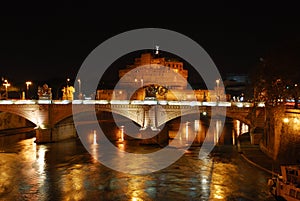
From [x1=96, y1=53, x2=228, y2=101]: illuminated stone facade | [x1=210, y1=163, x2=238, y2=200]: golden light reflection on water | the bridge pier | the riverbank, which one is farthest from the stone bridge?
[x1=96, y1=53, x2=228, y2=101]: illuminated stone facade

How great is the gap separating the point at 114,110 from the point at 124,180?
1967 centimetres

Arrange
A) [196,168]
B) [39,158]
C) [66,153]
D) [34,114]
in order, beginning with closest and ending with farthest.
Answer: [196,168], [39,158], [66,153], [34,114]

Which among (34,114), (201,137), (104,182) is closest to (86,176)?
(104,182)

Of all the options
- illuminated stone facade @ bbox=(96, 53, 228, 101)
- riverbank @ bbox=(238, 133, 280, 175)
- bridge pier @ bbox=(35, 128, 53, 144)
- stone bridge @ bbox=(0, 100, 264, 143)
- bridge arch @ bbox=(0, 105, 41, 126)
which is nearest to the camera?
riverbank @ bbox=(238, 133, 280, 175)

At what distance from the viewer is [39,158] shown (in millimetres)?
34844

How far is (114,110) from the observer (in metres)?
45.0

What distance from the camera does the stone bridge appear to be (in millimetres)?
41875

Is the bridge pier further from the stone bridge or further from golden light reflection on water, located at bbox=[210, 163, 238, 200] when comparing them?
golden light reflection on water, located at bbox=[210, 163, 238, 200]

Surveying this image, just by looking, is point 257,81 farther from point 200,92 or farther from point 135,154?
point 200,92

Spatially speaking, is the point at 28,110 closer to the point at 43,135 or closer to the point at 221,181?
the point at 43,135

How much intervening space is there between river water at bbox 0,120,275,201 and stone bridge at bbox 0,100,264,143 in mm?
7260

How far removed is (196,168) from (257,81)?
12.0m

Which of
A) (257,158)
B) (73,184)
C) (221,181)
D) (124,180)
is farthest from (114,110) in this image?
(221,181)

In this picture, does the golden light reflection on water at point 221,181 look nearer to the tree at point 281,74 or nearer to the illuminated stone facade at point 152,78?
the tree at point 281,74
